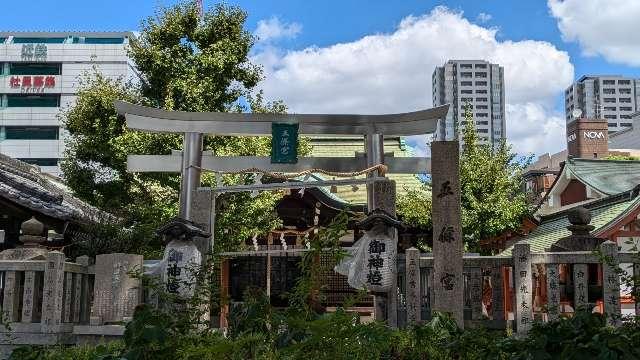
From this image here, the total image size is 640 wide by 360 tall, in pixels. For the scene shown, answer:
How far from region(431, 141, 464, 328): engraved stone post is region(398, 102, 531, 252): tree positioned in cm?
1126

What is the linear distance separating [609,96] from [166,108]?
137 m

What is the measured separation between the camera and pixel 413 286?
9750 millimetres

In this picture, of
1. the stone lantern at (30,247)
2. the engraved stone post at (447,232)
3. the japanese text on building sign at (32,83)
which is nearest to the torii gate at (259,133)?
the engraved stone post at (447,232)

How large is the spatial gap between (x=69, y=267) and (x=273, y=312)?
640cm

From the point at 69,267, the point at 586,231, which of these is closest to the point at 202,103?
the point at 69,267

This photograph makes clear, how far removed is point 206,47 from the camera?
61.5ft

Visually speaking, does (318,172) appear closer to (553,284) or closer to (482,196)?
(553,284)

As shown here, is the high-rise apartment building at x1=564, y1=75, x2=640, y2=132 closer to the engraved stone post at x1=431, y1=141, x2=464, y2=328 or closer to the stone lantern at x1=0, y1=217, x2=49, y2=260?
the engraved stone post at x1=431, y1=141, x2=464, y2=328

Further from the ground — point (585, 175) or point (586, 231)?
point (585, 175)

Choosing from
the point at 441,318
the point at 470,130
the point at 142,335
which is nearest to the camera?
the point at 142,335

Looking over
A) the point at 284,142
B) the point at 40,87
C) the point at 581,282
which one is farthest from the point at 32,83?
the point at 581,282

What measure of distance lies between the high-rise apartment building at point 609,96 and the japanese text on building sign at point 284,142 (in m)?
131

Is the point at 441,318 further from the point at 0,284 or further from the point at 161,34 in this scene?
the point at 161,34

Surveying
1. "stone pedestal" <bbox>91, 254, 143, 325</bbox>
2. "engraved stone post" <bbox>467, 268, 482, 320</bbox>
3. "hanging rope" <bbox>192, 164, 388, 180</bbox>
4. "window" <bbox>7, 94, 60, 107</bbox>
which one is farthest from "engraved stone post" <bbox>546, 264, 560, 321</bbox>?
"window" <bbox>7, 94, 60, 107</bbox>
